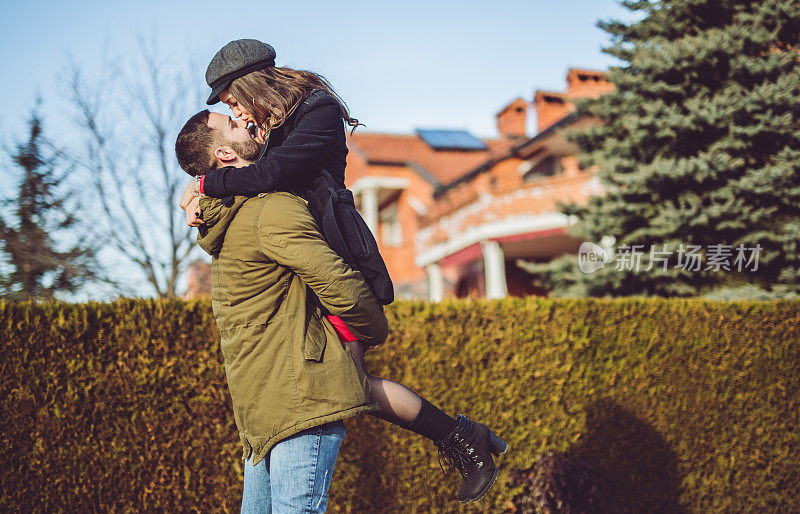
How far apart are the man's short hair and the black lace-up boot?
1.34 metres

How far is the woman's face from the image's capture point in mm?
2303

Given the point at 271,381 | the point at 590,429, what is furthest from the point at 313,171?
the point at 590,429

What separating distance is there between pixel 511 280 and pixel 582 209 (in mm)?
12488

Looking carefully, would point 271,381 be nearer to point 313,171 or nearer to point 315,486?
point 315,486

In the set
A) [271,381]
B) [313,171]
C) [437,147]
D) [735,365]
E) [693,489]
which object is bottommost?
[693,489]

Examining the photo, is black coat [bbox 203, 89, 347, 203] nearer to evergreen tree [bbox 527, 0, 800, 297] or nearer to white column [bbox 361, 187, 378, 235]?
evergreen tree [bbox 527, 0, 800, 297]

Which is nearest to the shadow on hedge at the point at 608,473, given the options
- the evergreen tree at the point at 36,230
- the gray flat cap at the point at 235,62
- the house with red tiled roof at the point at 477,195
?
the gray flat cap at the point at 235,62

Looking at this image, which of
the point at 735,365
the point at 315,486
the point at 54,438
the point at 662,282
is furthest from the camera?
the point at 662,282

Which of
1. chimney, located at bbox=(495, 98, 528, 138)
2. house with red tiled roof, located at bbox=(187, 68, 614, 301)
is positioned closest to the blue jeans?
house with red tiled roof, located at bbox=(187, 68, 614, 301)

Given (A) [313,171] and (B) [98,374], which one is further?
(B) [98,374]

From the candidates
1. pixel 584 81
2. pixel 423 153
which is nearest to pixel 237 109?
pixel 584 81

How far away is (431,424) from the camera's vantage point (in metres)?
2.42

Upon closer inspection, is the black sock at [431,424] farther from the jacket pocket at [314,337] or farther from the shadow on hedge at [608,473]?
the shadow on hedge at [608,473]

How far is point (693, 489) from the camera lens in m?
5.30
